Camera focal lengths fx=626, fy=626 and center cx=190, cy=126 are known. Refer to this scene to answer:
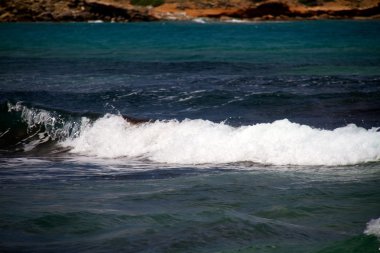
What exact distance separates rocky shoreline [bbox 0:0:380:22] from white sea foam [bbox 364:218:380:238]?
8005 centimetres

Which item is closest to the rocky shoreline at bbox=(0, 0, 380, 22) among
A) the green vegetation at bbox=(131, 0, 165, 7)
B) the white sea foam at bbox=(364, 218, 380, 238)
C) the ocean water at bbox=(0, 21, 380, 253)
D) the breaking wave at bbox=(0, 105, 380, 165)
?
the green vegetation at bbox=(131, 0, 165, 7)

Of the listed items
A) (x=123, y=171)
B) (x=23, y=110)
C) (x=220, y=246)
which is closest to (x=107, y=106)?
(x=23, y=110)

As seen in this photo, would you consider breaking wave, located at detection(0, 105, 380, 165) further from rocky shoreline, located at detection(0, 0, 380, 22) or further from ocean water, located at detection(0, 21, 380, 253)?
rocky shoreline, located at detection(0, 0, 380, 22)

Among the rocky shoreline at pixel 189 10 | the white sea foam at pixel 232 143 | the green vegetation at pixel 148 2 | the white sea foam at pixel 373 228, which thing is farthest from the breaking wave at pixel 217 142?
the green vegetation at pixel 148 2

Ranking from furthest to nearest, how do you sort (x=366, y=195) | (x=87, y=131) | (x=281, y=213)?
(x=87, y=131)
(x=366, y=195)
(x=281, y=213)

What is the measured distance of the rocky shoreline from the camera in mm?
84250

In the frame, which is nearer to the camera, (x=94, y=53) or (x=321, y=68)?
(x=321, y=68)

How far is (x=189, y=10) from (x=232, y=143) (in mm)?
79070

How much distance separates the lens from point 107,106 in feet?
59.3

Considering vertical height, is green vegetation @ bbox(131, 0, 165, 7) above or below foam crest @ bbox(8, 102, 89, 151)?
above

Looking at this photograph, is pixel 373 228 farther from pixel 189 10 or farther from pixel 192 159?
pixel 189 10

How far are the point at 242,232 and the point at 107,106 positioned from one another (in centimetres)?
1194

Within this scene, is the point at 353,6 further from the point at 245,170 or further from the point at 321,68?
the point at 245,170

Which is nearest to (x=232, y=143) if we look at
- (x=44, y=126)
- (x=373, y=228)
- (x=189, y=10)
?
(x=44, y=126)
